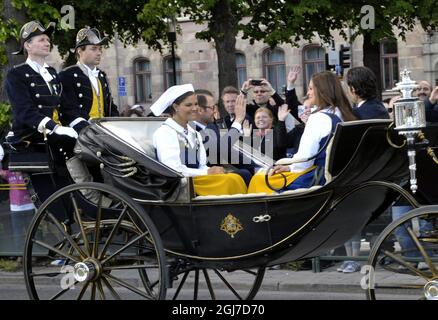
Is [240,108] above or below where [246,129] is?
above

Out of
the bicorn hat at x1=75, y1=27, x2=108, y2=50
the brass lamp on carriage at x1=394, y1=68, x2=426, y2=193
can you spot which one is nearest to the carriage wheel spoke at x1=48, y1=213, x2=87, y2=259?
the bicorn hat at x1=75, y1=27, x2=108, y2=50

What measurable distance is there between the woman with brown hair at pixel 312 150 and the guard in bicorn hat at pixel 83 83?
80.2 inches

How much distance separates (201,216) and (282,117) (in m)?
2.94

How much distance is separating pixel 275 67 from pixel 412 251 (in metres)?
31.3

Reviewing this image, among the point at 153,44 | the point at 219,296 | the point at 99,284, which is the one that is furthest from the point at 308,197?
the point at 153,44

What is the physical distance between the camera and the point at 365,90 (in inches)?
314

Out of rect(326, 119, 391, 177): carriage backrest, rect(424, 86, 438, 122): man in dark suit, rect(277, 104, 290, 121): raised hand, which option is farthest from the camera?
rect(424, 86, 438, 122): man in dark suit

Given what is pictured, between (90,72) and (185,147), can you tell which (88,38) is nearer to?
(90,72)

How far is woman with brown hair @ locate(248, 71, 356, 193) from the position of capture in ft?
21.3

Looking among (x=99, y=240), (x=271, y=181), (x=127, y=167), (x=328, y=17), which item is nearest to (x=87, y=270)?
(x=99, y=240)

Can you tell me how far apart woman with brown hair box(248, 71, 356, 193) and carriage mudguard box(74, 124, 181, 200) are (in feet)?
1.97

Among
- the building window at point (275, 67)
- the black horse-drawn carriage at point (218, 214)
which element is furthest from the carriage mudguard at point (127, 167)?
the building window at point (275, 67)

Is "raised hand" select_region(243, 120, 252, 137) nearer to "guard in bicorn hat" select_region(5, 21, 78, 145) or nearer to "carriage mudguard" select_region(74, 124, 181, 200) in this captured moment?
"guard in bicorn hat" select_region(5, 21, 78, 145)

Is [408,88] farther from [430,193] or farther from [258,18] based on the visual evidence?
[258,18]
